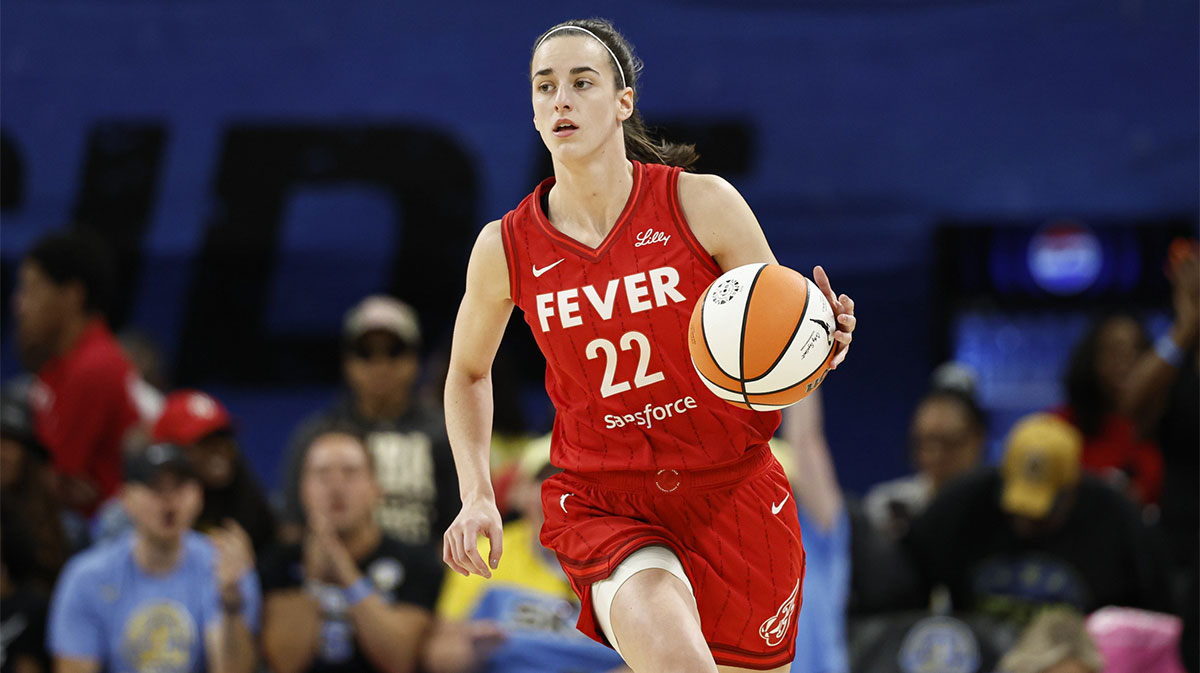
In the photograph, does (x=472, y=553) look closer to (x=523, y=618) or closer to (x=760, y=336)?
(x=760, y=336)

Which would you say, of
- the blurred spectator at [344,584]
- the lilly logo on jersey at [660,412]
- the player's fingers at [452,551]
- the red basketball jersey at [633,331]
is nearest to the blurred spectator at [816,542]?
the blurred spectator at [344,584]

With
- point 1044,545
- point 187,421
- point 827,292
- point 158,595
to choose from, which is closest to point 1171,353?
point 1044,545

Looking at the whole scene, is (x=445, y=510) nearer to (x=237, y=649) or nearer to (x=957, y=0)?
(x=237, y=649)

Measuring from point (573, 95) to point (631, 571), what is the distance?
1161mm

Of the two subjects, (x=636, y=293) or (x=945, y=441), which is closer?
(x=636, y=293)

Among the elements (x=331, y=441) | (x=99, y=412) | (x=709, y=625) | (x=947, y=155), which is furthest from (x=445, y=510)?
(x=947, y=155)

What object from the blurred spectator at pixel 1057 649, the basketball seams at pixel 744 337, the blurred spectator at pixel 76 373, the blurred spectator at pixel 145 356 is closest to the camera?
the basketball seams at pixel 744 337

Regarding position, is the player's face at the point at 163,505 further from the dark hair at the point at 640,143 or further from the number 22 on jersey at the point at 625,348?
the number 22 on jersey at the point at 625,348

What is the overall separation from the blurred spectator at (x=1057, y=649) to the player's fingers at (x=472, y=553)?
318cm

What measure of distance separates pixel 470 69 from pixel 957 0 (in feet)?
10.4

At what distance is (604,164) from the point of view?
3682 mm

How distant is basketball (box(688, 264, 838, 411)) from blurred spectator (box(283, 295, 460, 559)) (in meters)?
3.27

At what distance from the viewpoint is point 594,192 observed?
12.1 ft

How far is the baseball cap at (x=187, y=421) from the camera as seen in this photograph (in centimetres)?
671
